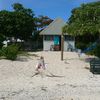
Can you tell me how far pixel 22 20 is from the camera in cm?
4062

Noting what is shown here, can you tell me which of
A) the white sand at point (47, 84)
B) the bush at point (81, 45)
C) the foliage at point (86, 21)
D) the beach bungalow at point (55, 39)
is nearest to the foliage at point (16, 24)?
the beach bungalow at point (55, 39)

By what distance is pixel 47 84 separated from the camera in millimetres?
15141

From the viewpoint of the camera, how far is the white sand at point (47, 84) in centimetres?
1245

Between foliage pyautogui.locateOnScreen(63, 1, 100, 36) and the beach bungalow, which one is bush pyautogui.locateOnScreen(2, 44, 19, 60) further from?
the beach bungalow

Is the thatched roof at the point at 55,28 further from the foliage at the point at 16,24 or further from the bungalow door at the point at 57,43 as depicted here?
the foliage at the point at 16,24

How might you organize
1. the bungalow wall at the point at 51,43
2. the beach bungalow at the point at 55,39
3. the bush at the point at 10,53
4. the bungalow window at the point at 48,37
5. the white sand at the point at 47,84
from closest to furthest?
1. the white sand at the point at 47,84
2. the bush at the point at 10,53
3. the beach bungalow at the point at 55,39
4. the bungalow wall at the point at 51,43
5. the bungalow window at the point at 48,37

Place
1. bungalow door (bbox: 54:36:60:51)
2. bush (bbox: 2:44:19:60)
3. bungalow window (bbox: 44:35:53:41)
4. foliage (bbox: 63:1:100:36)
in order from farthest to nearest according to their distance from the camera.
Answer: bungalow window (bbox: 44:35:53:41) → bungalow door (bbox: 54:36:60:51) → foliage (bbox: 63:1:100:36) → bush (bbox: 2:44:19:60)

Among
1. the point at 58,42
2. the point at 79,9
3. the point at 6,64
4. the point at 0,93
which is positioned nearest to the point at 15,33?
the point at 58,42

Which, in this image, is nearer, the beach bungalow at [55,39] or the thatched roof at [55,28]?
the beach bungalow at [55,39]

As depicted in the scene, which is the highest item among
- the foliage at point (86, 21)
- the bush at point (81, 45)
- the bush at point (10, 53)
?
the foliage at point (86, 21)

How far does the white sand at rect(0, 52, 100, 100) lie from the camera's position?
40.8 ft

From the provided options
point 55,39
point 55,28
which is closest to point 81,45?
point 55,39

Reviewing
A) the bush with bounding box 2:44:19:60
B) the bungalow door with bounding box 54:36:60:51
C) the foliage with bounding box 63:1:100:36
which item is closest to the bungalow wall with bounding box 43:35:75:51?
the bungalow door with bounding box 54:36:60:51

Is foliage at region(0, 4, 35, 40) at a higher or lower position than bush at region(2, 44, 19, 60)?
higher
